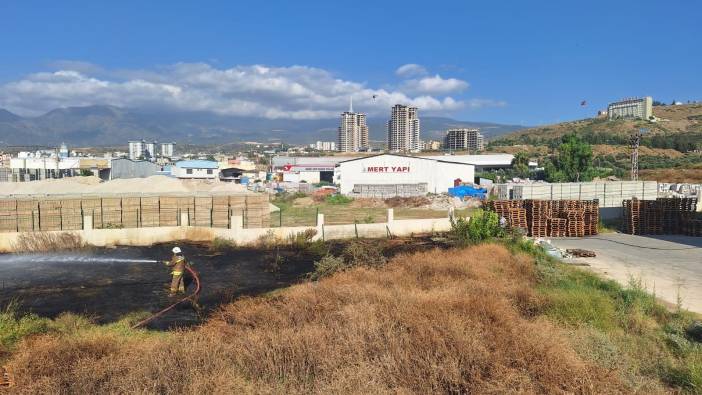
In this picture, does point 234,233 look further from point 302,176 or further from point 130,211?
point 302,176

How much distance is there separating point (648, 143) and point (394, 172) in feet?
237

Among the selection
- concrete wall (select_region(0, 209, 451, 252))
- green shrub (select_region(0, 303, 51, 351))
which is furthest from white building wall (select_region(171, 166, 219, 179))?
green shrub (select_region(0, 303, 51, 351))

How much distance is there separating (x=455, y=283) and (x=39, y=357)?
872cm

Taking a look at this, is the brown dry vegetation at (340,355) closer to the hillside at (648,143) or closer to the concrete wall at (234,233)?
the concrete wall at (234,233)

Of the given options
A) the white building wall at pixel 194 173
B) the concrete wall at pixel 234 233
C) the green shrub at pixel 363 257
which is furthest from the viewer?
the white building wall at pixel 194 173

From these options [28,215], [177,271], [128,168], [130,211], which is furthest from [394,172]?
[177,271]

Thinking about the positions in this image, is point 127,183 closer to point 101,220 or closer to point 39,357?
point 101,220

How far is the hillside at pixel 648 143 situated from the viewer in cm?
7106

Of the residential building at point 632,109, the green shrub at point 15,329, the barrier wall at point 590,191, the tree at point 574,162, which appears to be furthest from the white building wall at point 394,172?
the residential building at point 632,109

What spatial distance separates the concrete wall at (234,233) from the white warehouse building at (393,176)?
26.0m

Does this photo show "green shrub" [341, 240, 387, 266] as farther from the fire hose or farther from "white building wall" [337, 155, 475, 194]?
"white building wall" [337, 155, 475, 194]

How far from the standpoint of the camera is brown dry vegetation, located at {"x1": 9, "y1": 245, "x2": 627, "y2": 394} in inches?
251

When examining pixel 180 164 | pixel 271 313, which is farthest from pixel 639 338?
pixel 180 164

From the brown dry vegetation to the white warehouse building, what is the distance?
44.5 metres
